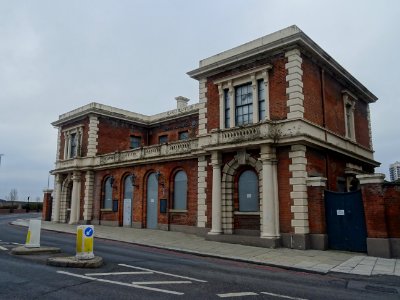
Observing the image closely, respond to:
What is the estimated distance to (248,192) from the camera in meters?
17.5

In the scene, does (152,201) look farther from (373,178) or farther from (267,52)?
(373,178)

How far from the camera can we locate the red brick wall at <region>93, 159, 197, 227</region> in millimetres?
20844

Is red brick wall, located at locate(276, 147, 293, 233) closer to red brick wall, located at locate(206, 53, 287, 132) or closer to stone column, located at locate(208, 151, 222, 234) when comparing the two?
red brick wall, located at locate(206, 53, 287, 132)

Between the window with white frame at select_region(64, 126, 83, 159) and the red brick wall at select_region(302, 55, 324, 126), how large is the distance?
65.4ft

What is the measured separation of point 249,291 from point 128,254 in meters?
6.63

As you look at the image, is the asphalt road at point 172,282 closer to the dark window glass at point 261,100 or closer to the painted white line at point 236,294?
the painted white line at point 236,294

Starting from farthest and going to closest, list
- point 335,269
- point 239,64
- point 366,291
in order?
point 239,64, point 335,269, point 366,291

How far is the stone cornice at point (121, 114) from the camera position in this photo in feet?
91.8

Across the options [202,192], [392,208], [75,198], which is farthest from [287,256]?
[75,198]

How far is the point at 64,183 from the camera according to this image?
101 ft

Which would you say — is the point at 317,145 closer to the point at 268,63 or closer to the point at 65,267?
the point at 268,63

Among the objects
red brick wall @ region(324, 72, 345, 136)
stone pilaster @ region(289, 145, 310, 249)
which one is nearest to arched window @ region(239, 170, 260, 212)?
stone pilaster @ region(289, 145, 310, 249)

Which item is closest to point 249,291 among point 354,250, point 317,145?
point 354,250

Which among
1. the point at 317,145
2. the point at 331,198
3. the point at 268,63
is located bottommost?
the point at 331,198
